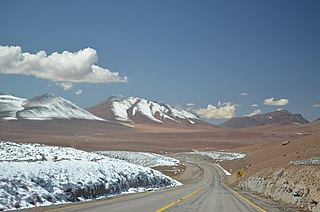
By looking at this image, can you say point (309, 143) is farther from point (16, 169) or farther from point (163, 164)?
point (16, 169)

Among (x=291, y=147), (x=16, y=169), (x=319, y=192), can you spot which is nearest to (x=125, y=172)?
(x=16, y=169)

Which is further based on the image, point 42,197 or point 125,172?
point 125,172

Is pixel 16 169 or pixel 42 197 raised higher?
pixel 16 169

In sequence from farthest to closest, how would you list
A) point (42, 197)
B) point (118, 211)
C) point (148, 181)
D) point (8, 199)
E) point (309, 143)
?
point (309, 143) → point (148, 181) → point (42, 197) → point (8, 199) → point (118, 211)

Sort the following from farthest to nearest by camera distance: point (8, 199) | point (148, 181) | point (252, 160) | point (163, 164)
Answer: point (252, 160) < point (163, 164) < point (148, 181) < point (8, 199)

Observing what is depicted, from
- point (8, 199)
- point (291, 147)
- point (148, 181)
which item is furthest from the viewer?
point (291, 147)

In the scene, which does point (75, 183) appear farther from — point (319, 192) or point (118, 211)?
point (319, 192)

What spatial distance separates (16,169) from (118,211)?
6.90 meters

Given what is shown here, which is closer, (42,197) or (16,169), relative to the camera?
(42,197)

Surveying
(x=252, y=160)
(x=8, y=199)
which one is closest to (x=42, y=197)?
(x=8, y=199)

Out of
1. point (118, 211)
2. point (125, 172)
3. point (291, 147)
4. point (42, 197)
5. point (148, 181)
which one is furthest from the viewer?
point (291, 147)

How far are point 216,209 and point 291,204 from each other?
5.61 meters

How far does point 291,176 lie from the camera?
75.1 feet

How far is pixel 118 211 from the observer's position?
1533 cm
